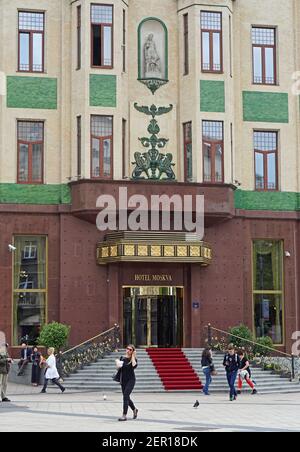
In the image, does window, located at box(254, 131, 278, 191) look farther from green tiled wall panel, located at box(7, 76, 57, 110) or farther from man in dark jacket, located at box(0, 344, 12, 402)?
man in dark jacket, located at box(0, 344, 12, 402)

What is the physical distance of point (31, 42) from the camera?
132 feet

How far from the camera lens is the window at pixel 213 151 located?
39.8 meters

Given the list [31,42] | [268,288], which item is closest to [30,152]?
[31,42]

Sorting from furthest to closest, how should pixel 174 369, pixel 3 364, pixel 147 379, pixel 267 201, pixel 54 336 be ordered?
1. pixel 267 201
2. pixel 54 336
3. pixel 174 369
4. pixel 147 379
5. pixel 3 364

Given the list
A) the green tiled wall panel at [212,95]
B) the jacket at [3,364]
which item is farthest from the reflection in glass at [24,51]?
the jacket at [3,364]

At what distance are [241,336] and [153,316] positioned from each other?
388 cm

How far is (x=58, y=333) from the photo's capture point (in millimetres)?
36750

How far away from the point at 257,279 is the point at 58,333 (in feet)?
30.4

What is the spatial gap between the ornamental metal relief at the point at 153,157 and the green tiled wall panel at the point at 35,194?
2.92 m

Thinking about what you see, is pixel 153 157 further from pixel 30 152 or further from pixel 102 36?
pixel 102 36

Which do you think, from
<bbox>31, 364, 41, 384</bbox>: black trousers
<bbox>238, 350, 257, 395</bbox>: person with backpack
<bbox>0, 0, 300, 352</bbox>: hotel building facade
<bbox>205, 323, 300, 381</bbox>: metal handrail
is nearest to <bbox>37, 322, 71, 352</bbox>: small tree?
<bbox>31, 364, 41, 384</bbox>: black trousers

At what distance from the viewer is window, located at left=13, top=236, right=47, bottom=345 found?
1544 inches
